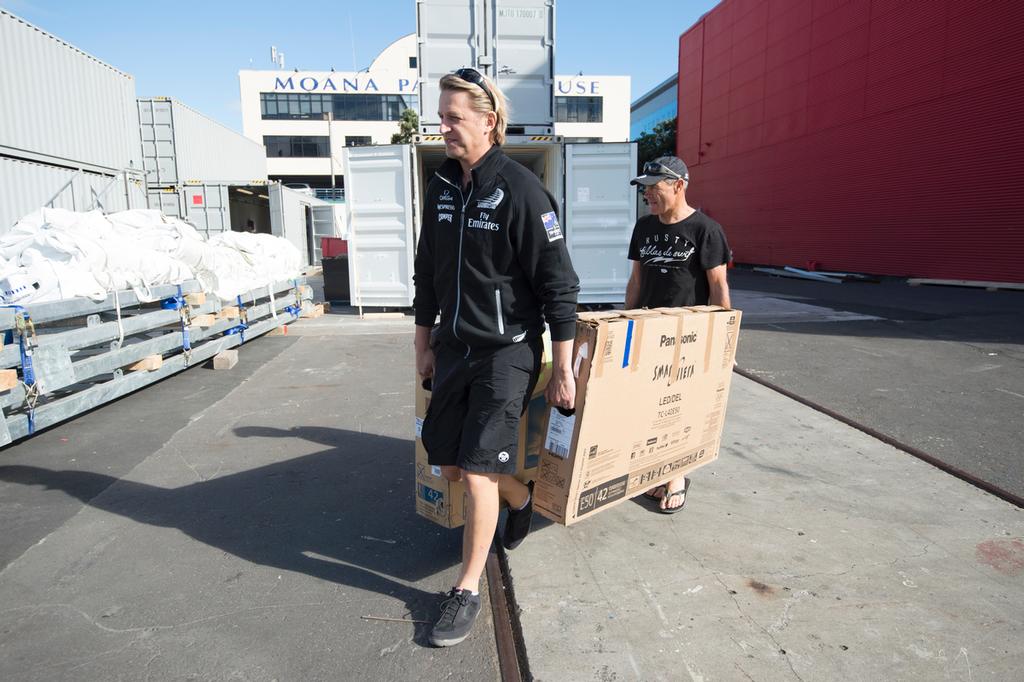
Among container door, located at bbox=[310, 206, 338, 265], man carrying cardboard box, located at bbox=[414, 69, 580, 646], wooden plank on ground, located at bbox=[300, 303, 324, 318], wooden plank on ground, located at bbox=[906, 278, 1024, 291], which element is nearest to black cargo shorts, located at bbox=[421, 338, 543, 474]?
man carrying cardboard box, located at bbox=[414, 69, 580, 646]

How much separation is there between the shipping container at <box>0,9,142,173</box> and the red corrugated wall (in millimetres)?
21280

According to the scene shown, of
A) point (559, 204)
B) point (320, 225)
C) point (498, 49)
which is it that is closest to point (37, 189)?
point (498, 49)

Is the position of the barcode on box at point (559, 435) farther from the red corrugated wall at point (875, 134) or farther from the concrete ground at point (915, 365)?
the red corrugated wall at point (875, 134)

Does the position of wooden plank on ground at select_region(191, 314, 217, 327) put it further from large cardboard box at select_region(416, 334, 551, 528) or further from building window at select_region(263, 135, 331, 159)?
building window at select_region(263, 135, 331, 159)

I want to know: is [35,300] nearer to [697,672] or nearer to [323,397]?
[323,397]

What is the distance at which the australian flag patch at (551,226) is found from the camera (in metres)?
2.26

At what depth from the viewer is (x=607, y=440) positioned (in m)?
2.67

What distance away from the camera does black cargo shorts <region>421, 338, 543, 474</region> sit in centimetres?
229

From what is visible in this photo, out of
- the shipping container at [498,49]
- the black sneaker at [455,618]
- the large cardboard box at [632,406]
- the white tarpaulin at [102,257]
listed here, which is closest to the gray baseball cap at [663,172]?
the large cardboard box at [632,406]

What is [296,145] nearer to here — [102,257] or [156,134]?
[156,134]

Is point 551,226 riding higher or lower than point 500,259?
higher

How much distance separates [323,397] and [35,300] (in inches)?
92.4

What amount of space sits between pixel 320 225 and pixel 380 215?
745 inches

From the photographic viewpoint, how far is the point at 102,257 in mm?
5336
